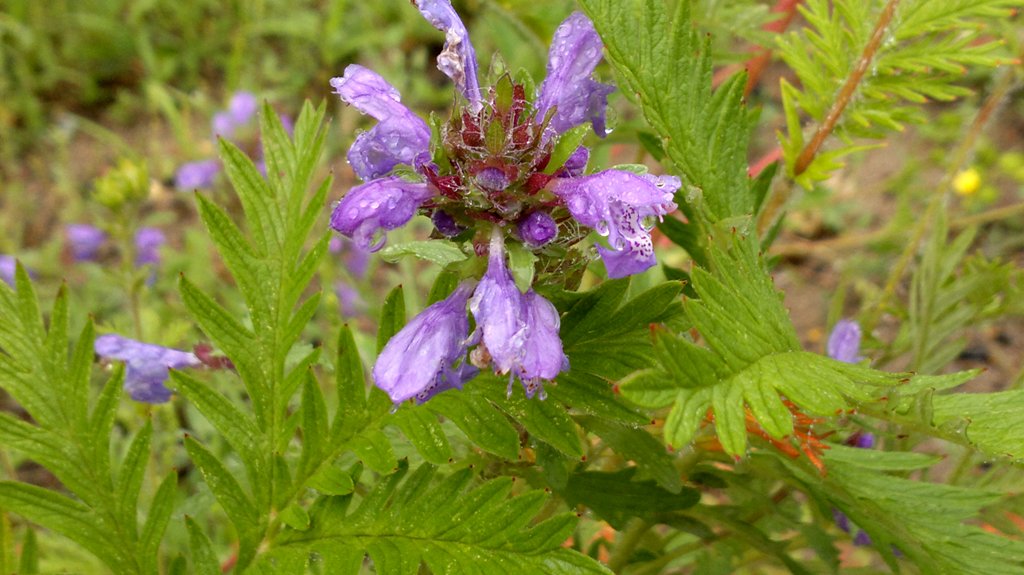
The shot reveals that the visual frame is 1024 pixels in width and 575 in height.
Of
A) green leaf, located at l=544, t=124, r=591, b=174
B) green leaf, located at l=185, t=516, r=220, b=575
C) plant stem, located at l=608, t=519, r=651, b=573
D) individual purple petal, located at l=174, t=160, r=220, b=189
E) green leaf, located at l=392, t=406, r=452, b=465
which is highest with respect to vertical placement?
green leaf, located at l=544, t=124, r=591, b=174

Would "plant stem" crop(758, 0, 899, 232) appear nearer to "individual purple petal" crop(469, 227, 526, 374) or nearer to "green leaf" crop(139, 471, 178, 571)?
"individual purple petal" crop(469, 227, 526, 374)

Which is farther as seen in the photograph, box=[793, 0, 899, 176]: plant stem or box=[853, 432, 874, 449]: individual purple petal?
box=[853, 432, 874, 449]: individual purple petal

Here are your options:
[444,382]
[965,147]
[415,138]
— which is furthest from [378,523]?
[965,147]

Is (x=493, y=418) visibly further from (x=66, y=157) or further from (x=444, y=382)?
(x=66, y=157)

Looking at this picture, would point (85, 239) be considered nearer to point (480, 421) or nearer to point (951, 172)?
point (480, 421)

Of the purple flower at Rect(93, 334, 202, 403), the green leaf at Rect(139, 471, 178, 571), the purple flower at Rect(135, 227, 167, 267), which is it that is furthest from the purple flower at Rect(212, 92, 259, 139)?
the green leaf at Rect(139, 471, 178, 571)

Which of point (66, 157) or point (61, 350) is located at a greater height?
point (61, 350)

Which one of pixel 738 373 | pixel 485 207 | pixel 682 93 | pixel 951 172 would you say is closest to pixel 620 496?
pixel 738 373
